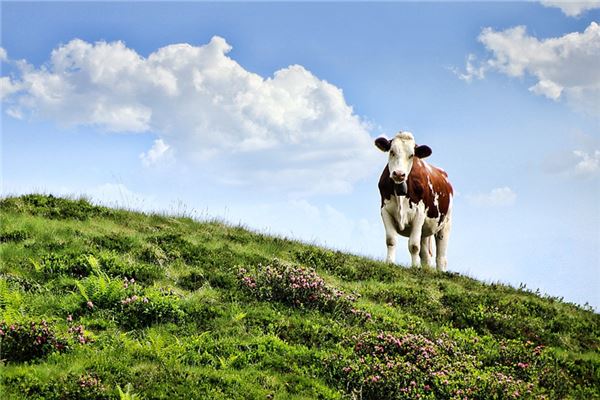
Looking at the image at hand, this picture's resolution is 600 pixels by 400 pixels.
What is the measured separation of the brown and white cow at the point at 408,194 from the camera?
19391 millimetres

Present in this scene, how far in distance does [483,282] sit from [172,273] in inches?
357

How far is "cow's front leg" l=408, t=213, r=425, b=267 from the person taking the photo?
20.2 metres

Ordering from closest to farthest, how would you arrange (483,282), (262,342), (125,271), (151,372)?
(151,372)
(262,342)
(125,271)
(483,282)

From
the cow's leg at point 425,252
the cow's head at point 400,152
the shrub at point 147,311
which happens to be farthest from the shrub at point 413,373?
the cow's leg at point 425,252

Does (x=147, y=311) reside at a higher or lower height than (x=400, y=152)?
lower

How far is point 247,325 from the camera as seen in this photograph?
39.7 ft

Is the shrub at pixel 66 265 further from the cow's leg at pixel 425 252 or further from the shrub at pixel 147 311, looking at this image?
the cow's leg at pixel 425 252

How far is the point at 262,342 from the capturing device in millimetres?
11227

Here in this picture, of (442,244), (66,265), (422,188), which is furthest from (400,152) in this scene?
(66,265)

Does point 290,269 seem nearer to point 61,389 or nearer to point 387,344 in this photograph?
point 387,344

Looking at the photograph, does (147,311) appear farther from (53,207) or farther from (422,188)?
(422,188)

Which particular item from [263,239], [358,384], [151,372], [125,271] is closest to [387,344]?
[358,384]

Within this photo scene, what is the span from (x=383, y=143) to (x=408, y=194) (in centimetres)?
171

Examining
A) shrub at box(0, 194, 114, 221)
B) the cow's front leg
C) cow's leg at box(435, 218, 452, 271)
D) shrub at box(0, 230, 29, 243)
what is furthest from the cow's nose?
shrub at box(0, 230, 29, 243)
